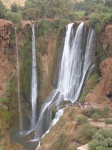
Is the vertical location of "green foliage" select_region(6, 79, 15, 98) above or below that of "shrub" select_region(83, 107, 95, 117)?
below

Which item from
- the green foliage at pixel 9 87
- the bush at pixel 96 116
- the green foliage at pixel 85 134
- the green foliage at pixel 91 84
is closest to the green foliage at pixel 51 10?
the green foliage at pixel 9 87

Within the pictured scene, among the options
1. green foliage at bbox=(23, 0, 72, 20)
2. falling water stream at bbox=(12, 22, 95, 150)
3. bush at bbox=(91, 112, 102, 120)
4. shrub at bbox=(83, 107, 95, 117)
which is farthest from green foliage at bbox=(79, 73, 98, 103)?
green foliage at bbox=(23, 0, 72, 20)

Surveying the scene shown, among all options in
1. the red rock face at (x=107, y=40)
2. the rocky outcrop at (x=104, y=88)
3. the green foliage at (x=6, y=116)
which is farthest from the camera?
the green foliage at (x=6, y=116)

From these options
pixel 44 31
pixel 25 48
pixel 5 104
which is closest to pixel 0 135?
pixel 5 104

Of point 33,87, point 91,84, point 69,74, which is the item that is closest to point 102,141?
point 91,84

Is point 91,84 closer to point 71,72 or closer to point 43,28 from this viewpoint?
point 71,72

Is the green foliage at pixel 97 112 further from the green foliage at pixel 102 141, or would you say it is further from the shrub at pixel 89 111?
the green foliage at pixel 102 141

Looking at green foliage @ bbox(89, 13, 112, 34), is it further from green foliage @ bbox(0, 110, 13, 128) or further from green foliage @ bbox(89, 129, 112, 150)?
green foliage @ bbox(89, 129, 112, 150)
